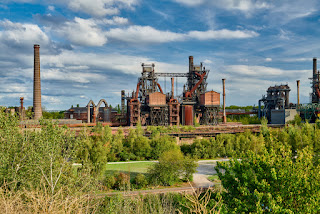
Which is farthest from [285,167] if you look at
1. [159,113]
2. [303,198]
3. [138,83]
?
[138,83]

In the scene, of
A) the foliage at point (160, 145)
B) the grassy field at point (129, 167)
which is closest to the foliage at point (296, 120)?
the foliage at point (160, 145)

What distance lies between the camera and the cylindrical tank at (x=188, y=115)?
63375 mm

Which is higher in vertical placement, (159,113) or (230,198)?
(159,113)

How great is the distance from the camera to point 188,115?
63.5 metres

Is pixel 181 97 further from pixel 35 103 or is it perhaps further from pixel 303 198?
pixel 303 198

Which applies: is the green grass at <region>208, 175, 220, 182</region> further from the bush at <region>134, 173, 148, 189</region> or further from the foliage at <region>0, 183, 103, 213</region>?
the foliage at <region>0, 183, 103, 213</region>

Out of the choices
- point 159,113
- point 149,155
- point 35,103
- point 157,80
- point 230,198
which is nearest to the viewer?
point 230,198

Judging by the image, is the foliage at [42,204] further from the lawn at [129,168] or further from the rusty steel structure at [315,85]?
the rusty steel structure at [315,85]

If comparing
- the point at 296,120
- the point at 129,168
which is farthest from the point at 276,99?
the point at 129,168

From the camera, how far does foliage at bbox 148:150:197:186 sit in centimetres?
2862

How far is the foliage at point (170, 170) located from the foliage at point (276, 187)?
12.2m

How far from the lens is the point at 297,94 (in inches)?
2830

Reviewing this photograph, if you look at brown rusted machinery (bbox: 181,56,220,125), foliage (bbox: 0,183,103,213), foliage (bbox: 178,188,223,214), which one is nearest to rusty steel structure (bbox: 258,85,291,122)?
brown rusted machinery (bbox: 181,56,220,125)

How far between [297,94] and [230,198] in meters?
64.6
